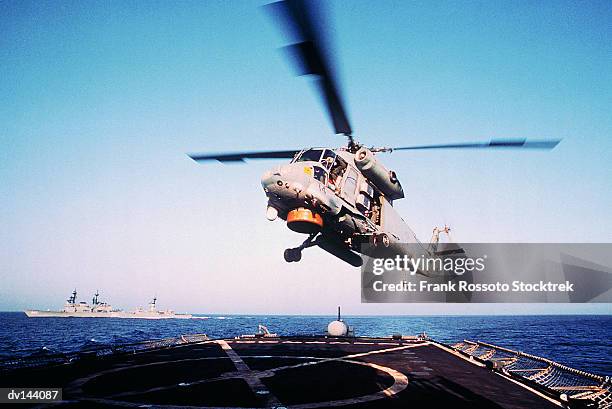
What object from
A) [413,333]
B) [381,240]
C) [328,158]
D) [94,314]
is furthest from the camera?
[94,314]

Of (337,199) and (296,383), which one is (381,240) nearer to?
(337,199)

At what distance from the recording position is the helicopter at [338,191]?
15.4 m

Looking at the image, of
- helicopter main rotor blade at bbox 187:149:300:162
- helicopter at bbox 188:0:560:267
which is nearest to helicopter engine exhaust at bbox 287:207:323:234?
helicopter at bbox 188:0:560:267

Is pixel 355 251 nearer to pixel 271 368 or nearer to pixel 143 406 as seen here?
pixel 271 368

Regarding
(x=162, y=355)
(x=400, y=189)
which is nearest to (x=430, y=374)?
(x=400, y=189)

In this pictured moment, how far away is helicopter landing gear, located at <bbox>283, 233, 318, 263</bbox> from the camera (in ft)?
61.2

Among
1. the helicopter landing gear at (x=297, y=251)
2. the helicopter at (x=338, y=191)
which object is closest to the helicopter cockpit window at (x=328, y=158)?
the helicopter at (x=338, y=191)

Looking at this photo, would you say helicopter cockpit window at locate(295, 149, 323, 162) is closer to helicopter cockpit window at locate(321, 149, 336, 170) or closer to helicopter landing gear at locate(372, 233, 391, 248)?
helicopter cockpit window at locate(321, 149, 336, 170)

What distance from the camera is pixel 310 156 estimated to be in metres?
17.2

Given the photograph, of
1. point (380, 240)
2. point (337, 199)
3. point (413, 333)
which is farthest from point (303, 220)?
point (413, 333)

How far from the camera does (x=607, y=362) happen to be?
144ft

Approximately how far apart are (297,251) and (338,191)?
13.2 ft

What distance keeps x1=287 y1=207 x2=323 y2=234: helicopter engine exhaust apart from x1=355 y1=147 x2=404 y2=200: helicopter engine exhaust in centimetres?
361

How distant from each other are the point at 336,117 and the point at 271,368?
32.9 feet
